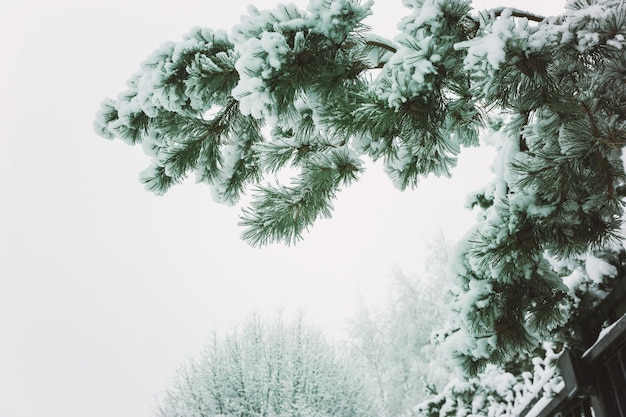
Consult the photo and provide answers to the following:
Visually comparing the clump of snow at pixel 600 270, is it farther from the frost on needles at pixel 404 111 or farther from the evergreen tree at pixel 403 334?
the evergreen tree at pixel 403 334

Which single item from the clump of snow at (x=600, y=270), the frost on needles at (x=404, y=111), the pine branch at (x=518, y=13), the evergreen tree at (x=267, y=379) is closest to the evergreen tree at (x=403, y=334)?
the evergreen tree at (x=267, y=379)

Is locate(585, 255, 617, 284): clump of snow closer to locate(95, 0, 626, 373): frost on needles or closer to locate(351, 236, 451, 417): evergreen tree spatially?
locate(95, 0, 626, 373): frost on needles

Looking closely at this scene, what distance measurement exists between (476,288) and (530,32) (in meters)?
1.26

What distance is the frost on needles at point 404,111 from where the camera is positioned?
1.17 meters

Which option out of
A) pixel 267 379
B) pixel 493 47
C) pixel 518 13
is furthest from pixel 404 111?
pixel 267 379

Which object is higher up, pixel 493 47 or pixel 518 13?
pixel 518 13

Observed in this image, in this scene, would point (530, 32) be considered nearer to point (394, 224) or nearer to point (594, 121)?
point (594, 121)

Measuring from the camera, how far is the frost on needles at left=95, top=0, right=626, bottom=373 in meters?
1.17

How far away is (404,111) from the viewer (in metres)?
1.28

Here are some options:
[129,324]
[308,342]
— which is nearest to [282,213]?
[308,342]

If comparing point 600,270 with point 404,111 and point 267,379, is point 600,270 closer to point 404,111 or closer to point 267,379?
point 404,111

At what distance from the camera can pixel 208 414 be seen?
11.6 m

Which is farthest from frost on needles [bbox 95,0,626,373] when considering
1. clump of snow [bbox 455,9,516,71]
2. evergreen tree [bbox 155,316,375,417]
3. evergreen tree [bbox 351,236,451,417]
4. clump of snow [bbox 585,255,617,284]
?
evergreen tree [bbox 351,236,451,417]

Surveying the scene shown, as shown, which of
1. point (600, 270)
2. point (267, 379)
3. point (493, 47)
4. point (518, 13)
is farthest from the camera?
point (267, 379)
